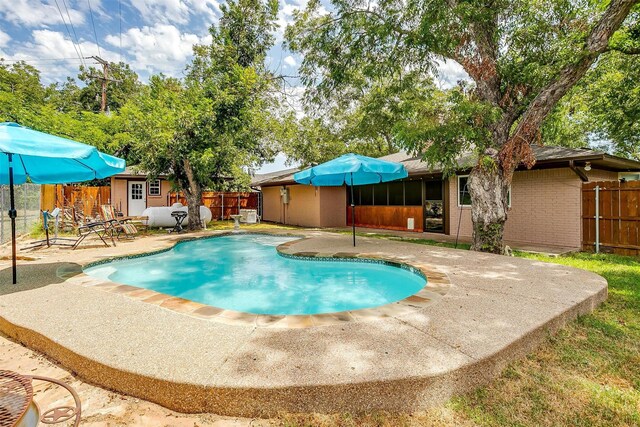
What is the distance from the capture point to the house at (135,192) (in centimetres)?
1941

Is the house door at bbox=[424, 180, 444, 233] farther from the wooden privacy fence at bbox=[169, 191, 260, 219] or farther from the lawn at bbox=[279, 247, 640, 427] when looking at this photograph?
the wooden privacy fence at bbox=[169, 191, 260, 219]

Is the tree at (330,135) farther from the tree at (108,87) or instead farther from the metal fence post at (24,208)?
the tree at (108,87)

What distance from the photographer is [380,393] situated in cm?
211

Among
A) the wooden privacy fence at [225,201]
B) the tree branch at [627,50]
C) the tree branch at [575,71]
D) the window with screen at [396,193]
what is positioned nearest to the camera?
the tree branch at [575,71]

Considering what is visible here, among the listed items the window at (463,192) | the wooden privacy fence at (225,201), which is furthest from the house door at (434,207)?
the wooden privacy fence at (225,201)

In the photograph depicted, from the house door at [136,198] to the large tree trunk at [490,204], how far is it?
19.7 metres

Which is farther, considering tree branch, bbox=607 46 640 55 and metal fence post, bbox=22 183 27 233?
metal fence post, bbox=22 183 27 233

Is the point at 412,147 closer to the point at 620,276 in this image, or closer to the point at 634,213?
the point at 620,276

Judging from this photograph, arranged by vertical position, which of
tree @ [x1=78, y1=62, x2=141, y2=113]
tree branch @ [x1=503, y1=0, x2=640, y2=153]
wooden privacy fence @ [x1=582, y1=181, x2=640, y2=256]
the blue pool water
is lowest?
the blue pool water

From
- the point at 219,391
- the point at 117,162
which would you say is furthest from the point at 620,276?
the point at 117,162

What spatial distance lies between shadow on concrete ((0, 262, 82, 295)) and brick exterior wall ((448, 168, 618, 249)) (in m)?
11.7

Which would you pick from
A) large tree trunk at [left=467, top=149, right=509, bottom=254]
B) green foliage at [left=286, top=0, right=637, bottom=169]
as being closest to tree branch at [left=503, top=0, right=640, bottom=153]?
green foliage at [left=286, top=0, right=637, bottom=169]

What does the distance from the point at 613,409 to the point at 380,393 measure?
1.62 metres

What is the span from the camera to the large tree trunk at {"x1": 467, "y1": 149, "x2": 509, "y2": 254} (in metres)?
7.60
